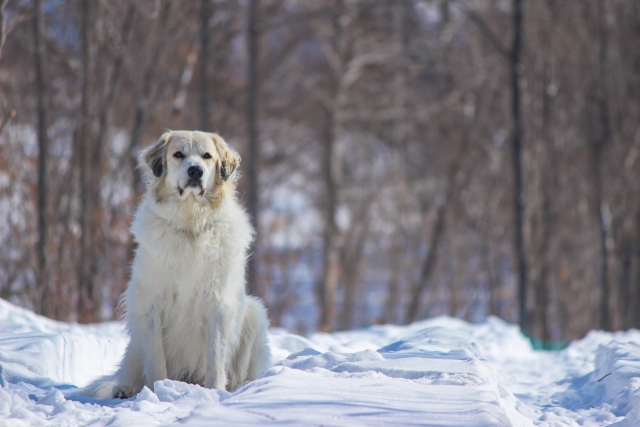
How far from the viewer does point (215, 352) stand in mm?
3984

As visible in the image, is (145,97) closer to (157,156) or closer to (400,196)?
(157,156)

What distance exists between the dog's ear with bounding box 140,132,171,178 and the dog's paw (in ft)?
4.45

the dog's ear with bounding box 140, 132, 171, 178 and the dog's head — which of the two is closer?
the dog's head

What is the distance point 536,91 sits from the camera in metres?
13.7

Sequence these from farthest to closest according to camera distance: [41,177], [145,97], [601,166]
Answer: [601,166], [145,97], [41,177]

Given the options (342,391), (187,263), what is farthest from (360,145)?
(342,391)

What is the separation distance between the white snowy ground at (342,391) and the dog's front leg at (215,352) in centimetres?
37

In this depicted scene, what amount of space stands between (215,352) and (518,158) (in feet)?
22.8

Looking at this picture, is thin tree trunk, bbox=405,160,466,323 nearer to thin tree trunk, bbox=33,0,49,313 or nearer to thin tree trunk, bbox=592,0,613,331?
thin tree trunk, bbox=592,0,613,331

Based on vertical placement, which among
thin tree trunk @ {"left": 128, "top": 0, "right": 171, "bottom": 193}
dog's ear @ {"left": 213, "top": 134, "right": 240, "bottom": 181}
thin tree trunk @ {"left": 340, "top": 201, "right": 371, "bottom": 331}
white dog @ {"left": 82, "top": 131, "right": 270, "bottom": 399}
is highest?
thin tree trunk @ {"left": 128, "top": 0, "right": 171, "bottom": 193}

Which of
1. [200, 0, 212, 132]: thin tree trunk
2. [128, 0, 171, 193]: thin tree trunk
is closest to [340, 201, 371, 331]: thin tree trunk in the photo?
[200, 0, 212, 132]: thin tree trunk

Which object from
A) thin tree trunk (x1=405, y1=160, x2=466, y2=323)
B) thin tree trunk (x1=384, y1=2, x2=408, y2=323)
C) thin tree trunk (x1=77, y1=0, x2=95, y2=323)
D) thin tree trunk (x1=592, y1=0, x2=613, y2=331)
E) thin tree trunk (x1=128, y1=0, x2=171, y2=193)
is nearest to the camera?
thin tree trunk (x1=77, y1=0, x2=95, y2=323)

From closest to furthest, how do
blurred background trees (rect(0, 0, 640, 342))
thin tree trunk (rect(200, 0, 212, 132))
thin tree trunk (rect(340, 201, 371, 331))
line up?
blurred background trees (rect(0, 0, 640, 342)) < thin tree trunk (rect(200, 0, 212, 132)) < thin tree trunk (rect(340, 201, 371, 331))

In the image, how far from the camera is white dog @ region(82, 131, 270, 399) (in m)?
3.94
